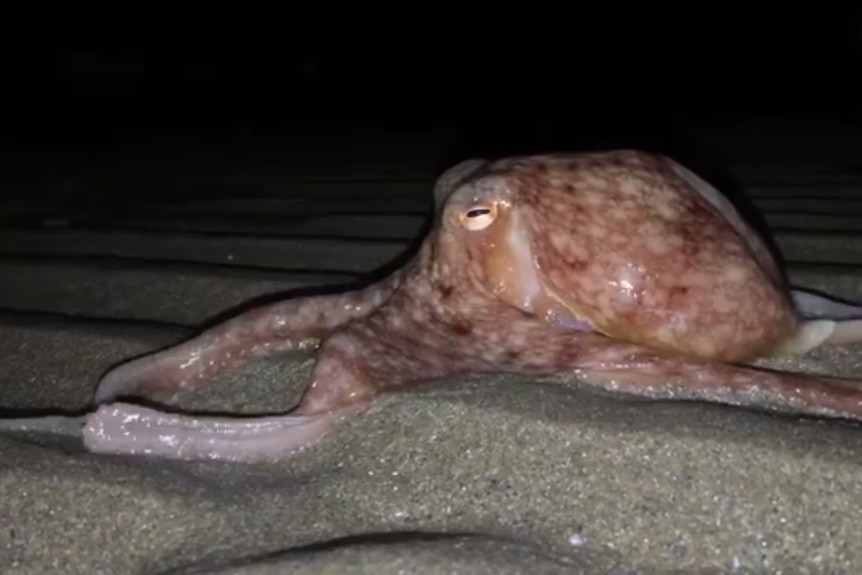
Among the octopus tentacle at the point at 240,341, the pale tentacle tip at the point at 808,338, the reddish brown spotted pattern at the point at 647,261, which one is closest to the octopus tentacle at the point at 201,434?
the octopus tentacle at the point at 240,341

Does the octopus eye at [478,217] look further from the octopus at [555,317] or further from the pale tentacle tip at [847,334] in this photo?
the pale tentacle tip at [847,334]

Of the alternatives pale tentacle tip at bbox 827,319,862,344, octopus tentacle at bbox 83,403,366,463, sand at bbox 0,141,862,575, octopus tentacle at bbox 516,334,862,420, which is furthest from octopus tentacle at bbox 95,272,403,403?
pale tentacle tip at bbox 827,319,862,344

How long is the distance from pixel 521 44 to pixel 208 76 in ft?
15.6

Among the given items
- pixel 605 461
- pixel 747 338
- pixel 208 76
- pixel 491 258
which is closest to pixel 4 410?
pixel 491 258

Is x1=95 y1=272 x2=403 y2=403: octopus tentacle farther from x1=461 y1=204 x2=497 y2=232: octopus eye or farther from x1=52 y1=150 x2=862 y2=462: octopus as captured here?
x1=461 y1=204 x2=497 y2=232: octopus eye

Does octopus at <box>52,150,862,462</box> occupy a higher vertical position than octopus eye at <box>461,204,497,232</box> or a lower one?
lower

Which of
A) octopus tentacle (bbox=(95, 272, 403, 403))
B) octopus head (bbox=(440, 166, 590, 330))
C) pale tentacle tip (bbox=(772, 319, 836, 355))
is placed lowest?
octopus tentacle (bbox=(95, 272, 403, 403))

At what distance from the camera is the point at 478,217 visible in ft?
7.85

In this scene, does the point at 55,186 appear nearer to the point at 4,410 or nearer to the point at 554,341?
the point at 4,410

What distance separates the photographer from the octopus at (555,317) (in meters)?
2.18

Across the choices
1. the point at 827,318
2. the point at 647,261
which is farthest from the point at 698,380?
the point at 827,318

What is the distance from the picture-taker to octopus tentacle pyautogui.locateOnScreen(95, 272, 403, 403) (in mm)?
2496

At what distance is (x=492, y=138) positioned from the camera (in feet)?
29.9

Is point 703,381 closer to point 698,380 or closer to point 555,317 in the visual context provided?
point 698,380
